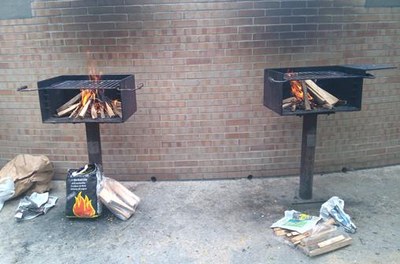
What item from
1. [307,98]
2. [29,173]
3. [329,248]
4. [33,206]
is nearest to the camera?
[329,248]

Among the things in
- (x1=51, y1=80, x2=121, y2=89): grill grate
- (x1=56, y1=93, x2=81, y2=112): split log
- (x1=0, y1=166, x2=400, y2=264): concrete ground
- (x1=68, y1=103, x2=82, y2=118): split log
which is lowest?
(x1=0, y1=166, x2=400, y2=264): concrete ground

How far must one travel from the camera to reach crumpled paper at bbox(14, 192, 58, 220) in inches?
156

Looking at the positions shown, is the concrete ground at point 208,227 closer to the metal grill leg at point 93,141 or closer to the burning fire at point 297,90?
the metal grill leg at point 93,141

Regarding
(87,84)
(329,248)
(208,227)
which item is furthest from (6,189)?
(329,248)

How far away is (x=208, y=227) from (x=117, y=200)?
3.35ft

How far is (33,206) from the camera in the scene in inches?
158

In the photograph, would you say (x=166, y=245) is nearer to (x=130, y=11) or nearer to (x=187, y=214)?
(x=187, y=214)

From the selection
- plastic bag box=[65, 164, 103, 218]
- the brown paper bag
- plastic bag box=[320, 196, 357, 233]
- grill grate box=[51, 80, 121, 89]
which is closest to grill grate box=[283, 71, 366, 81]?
plastic bag box=[320, 196, 357, 233]

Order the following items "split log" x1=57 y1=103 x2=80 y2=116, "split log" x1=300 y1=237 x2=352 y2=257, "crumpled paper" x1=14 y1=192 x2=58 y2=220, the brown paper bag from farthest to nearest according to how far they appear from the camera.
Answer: the brown paper bag, "crumpled paper" x1=14 y1=192 x2=58 y2=220, "split log" x1=57 y1=103 x2=80 y2=116, "split log" x1=300 y1=237 x2=352 y2=257

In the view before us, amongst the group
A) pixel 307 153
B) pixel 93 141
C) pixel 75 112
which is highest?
pixel 75 112

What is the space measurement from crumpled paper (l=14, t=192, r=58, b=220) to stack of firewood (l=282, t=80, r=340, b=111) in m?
2.90

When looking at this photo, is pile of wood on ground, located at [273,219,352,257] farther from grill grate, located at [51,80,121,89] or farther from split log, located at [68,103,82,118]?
split log, located at [68,103,82,118]

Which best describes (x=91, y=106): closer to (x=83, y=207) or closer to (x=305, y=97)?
(x=83, y=207)

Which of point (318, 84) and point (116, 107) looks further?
point (318, 84)
